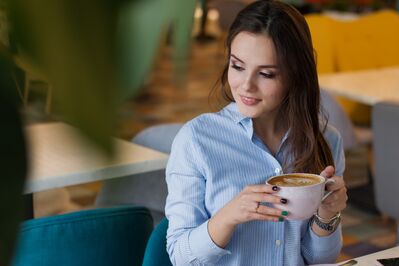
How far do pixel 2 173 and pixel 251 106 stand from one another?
1.78 metres

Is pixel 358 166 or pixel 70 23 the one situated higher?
pixel 70 23

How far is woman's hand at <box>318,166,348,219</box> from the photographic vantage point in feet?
6.24

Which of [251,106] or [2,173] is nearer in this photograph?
[2,173]

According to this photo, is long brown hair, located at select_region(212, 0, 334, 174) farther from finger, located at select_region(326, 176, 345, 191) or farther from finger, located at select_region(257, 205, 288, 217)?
finger, located at select_region(257, 205, 288, 217)

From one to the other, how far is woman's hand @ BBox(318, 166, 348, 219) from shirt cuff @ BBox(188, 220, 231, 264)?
0.25 meters

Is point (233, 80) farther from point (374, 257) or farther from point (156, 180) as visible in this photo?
point (156, 180)

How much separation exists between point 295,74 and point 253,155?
0.74 feet

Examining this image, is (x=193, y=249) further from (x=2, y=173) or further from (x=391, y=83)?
(x=391, y=83)

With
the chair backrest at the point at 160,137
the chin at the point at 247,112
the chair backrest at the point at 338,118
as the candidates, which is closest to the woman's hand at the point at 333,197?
the chin at the point at 247,112

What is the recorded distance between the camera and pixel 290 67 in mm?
2068

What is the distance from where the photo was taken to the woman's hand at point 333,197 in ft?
6.24

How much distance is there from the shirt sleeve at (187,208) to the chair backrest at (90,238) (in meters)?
0.18

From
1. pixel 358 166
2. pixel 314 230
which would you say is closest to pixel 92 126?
pixel 314 230

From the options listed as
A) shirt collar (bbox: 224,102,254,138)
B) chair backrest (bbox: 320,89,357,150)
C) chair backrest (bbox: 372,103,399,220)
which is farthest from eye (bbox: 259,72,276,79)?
chair backrest (bbox: 320,89,357,150)
